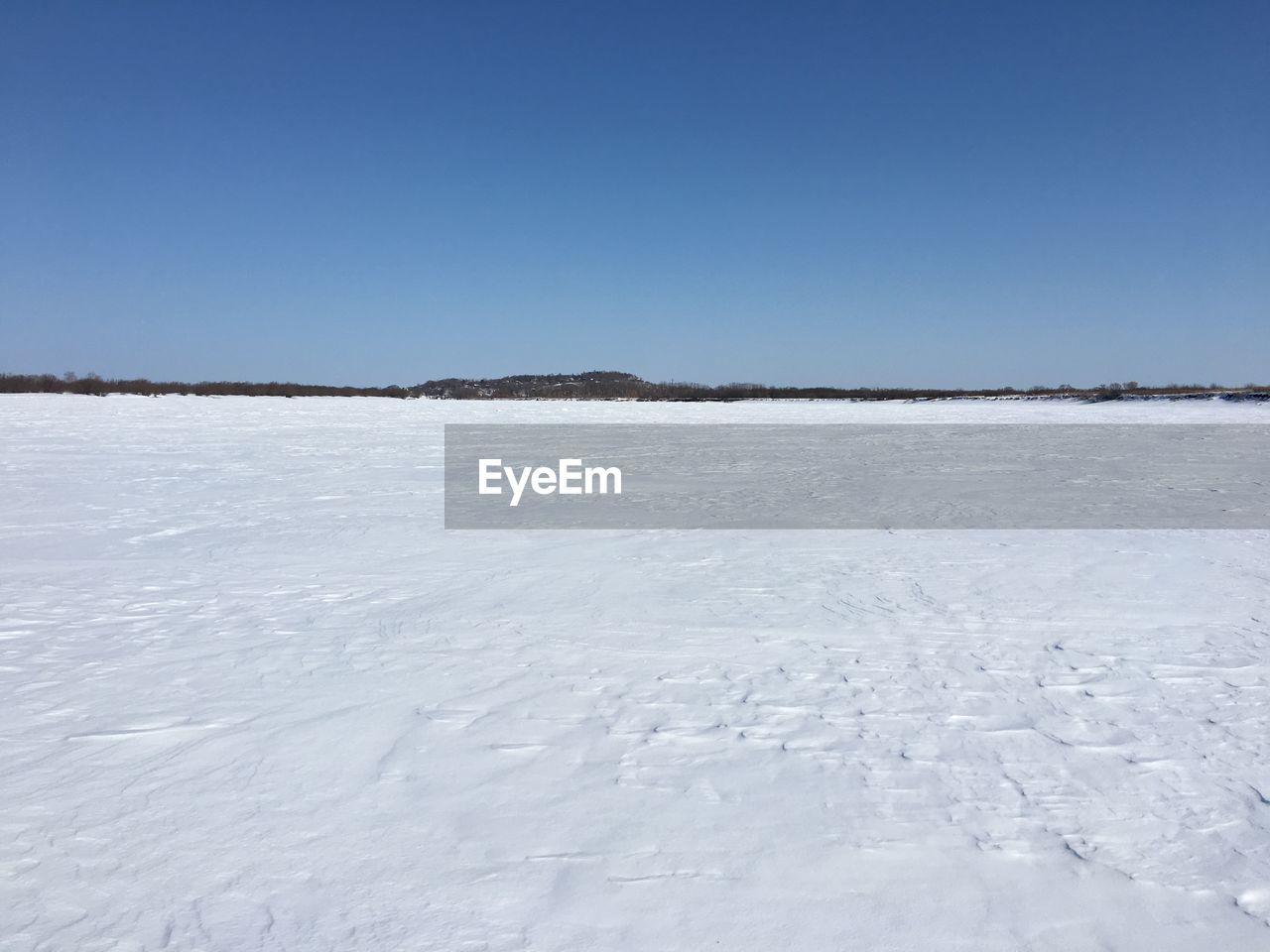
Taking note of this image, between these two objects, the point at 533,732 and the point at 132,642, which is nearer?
the point at 533,732

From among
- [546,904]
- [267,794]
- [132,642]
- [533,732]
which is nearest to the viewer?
[546,904]

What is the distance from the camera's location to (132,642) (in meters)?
3.51

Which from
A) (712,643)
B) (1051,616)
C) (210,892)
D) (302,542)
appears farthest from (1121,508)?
(210,892)

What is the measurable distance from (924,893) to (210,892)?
5.55 feet

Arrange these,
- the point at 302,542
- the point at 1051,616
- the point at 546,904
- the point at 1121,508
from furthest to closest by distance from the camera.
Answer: the point at 1121,508 → the point at 302,542 → the point at 1051,616 → the point at 546,904

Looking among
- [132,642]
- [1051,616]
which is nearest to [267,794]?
[132,642]

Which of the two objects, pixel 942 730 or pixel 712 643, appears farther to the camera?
pixel 712 643

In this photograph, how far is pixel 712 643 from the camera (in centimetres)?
355

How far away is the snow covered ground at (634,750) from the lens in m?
1.84

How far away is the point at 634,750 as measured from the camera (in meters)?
2.58

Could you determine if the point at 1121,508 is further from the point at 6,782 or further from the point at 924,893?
the point at 6,782

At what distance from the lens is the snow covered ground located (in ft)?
6.02

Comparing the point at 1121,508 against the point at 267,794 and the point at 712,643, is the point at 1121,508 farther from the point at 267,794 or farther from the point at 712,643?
the point at 267,794

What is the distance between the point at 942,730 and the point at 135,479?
8430 mm
